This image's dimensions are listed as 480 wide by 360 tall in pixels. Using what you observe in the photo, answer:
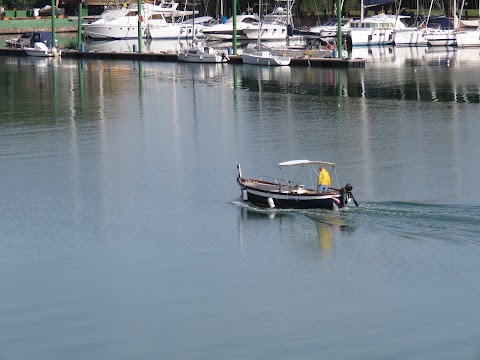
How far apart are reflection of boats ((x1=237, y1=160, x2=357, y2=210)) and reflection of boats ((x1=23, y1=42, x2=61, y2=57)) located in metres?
82.4

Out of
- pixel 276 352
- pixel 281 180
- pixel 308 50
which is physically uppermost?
pixel 308 50

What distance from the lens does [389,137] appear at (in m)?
62.6

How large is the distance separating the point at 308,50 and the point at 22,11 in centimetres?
6327

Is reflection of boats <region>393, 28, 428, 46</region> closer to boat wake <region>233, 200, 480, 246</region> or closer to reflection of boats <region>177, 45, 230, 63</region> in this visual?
reflection of boats <region>177, 45, 230, 63</region>

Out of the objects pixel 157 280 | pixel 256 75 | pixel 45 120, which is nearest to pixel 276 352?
pixel 157 280

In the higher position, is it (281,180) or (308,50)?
(308,50)

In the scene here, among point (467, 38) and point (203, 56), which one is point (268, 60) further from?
point (467, 38)

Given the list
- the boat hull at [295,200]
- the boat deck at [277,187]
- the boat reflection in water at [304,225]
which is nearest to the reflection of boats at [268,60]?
the boat deck at [277,187]

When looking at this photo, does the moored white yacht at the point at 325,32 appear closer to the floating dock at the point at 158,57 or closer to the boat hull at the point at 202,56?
the floating dock at the point at 158,57

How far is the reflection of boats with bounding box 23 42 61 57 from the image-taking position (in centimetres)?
12512

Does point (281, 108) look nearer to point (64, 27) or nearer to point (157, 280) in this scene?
point (157, 280)

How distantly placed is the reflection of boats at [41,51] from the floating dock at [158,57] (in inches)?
58.7

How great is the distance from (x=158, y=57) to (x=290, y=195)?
7556 centimetres

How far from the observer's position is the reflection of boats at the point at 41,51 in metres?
125
